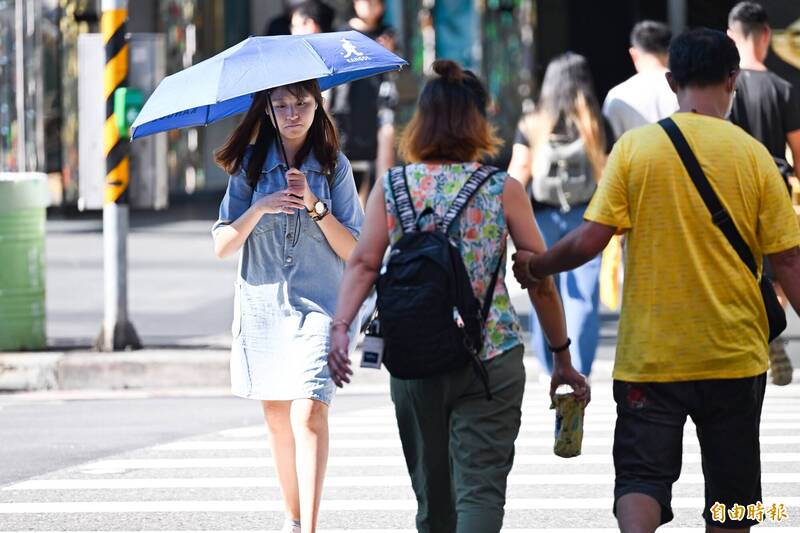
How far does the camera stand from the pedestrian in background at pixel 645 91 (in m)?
8.81

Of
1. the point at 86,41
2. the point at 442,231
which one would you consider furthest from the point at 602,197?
the point at 86,41

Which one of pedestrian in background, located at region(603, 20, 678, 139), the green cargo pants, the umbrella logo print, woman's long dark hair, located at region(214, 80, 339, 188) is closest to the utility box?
pedestrian in background, located at region(603, 20, 678, 139)

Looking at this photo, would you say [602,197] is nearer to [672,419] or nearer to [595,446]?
[672,419]

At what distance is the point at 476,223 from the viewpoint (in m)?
4.96

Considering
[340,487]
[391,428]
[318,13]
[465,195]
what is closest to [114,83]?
[318,13]

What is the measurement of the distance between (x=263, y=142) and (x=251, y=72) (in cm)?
35

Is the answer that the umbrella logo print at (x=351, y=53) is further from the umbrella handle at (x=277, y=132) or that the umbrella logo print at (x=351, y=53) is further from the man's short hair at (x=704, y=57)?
the man's short hair at (x=704, y=57)

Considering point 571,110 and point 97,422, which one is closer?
point 571,110

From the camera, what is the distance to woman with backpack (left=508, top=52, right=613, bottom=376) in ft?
29.3

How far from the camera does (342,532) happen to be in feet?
21.8

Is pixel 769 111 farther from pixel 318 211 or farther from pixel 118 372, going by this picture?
pixel 118 372

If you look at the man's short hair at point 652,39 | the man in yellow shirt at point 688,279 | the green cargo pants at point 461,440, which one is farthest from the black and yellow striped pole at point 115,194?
A: the man in yellow shirt at point 688,279

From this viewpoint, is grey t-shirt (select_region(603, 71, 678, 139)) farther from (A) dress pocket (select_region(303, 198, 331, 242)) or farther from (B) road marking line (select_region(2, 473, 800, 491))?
(A) dress pocket (select_region(303, 198, 331, 242))

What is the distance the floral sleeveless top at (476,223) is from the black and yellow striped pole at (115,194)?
20.2 ft
